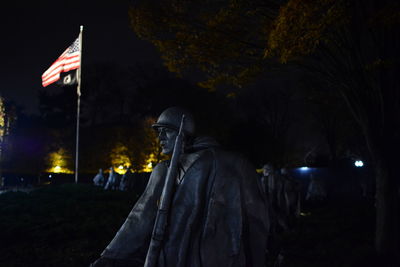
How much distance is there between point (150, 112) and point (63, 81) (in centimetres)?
3105

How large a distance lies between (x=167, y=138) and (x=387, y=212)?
25.1 ft

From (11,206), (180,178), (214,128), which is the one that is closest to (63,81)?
(11,206)

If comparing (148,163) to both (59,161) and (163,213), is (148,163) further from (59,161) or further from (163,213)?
(163,213)

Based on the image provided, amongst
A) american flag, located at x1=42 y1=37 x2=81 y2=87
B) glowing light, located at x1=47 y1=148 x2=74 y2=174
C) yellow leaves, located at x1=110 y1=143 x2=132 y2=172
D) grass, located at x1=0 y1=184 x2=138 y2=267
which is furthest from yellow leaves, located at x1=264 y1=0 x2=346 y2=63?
glowing light, located at x1=47 y1=148 x2=74 y2=174

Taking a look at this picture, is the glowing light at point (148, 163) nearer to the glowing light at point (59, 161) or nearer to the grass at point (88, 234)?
the glowing light at point (59, 161)

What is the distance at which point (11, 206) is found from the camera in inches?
602

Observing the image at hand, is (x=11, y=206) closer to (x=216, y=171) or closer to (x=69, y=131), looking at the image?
(x=216, y=171)

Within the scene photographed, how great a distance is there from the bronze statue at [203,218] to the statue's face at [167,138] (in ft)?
0.60

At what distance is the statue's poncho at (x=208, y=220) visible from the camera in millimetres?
2893

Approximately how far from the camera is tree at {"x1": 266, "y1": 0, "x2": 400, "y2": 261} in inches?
335

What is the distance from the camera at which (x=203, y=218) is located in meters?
3.02

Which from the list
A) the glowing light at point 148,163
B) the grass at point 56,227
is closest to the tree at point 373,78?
the grass at point 56,227

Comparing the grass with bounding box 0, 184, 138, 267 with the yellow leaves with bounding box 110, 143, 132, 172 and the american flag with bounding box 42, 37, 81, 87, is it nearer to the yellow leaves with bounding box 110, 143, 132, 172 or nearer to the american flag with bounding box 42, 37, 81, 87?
the american flag with bounding box 42, 37, 81, 87

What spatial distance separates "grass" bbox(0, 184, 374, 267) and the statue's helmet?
5.91 meters
